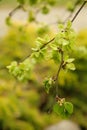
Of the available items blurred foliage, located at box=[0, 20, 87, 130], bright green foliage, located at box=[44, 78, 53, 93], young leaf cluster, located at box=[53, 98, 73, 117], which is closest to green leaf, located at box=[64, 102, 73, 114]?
young leaf cluster, located at box=[53, 98, 73, 117]

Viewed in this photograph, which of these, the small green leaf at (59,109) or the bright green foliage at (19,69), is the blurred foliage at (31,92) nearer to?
the bright green foliage at (19,69)

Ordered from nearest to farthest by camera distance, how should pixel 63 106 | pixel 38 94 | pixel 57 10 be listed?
1. pixel 63 106
2. pixel 38 94
3. pixel 57 10

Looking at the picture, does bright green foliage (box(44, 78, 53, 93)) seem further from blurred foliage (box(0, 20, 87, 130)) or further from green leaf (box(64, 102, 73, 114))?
blurred foliage (box(0, 20, 87, 130))

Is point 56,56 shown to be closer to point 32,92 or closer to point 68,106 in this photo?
→ point 68,106

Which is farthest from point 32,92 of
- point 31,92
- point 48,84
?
point 48,84

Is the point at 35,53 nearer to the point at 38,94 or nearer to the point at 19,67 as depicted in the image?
the point at 19,67

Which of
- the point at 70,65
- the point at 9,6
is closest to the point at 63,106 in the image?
the point at 70,65

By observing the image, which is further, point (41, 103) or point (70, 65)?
point (41, 103)
